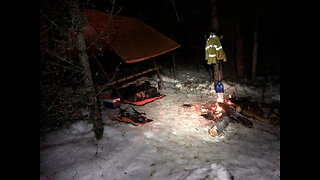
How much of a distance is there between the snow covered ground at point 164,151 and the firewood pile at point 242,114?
0.25 metres

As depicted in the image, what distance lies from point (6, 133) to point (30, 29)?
140cm

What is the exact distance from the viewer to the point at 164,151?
5.39 meters

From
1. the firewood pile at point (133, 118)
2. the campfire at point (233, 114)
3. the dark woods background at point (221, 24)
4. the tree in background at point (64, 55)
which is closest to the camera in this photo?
the tree in background at point (64, 55)

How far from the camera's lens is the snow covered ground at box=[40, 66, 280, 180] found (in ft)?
14.9

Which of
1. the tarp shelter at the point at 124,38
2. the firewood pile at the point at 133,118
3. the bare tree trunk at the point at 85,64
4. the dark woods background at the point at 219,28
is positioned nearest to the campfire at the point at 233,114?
the firewood pile at the point at 133,118

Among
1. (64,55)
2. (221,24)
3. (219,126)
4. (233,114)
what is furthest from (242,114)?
(221,24)

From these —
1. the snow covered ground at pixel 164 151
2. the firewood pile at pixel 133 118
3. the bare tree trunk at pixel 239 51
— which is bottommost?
the snow covered ground at pixel 164 151

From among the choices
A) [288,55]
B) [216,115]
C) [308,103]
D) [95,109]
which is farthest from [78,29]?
[216,115]

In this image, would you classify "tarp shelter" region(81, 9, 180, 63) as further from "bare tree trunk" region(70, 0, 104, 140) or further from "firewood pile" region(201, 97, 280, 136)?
"firewood pile" region(201, 97, 280, 136)

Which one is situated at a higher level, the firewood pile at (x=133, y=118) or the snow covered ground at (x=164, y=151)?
the firewood pile at (x=133, y=118)

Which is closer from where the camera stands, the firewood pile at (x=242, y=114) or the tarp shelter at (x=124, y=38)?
the firewood pile at (x=242, y=114)

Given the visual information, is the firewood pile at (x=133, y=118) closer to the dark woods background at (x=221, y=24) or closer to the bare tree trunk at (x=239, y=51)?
the dark woods background at (x=221, y=24)

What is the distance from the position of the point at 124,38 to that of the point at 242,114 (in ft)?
19.6

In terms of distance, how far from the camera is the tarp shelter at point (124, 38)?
324 inches
